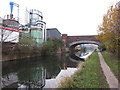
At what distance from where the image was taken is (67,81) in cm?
596

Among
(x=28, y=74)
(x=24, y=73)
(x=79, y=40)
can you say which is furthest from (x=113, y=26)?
(x=79, y=40)

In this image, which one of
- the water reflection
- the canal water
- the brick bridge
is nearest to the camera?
the canal water

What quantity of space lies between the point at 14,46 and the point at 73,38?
36.0 meters

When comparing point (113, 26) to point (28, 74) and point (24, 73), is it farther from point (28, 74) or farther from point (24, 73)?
point (24, 73)

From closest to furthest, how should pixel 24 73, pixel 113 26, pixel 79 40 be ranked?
1. pixel 113 26
2. pixel 24 73
3. pixel 79 40

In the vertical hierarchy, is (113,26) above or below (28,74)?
above

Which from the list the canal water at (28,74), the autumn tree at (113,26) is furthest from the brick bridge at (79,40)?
the autumn tree at (113,26)

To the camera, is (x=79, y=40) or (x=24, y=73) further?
(x=79, y=40)

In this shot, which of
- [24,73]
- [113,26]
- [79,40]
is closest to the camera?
[113,26]

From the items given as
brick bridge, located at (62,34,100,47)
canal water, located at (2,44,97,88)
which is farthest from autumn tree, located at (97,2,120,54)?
brick bridge, located at (62,34,100,47)

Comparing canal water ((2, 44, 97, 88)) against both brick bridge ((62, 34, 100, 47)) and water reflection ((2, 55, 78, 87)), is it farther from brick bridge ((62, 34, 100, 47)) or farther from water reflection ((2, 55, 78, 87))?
brick bridge ((62, 34, 100, 47))

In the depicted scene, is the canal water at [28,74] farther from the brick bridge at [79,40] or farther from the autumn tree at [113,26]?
the brick bridge at [79,40]

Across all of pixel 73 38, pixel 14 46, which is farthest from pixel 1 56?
pixel 73 38

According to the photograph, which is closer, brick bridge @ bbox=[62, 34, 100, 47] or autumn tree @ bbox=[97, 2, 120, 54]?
autumn tree @ bbox=[97, 2, 120, 54]
